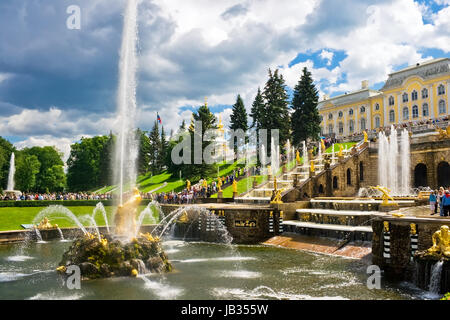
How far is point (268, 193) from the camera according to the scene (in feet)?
112

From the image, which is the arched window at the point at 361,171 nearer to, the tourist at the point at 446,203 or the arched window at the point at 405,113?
the tourist at the point at 446,203

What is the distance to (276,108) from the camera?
Answer: 176 ft

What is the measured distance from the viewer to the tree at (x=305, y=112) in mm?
53562

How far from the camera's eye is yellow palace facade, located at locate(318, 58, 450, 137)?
6473 centimetres

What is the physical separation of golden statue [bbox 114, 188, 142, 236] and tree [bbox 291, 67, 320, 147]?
41499mm

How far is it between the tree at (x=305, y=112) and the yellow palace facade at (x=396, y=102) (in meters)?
22.5

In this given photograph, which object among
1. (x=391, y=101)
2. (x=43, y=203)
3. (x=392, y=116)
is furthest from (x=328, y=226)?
(x=391, y=101)

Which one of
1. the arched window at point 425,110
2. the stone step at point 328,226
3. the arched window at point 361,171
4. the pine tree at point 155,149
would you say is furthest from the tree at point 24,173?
the arched window at point 425,110

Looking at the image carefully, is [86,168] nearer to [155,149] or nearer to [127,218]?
[155,149]

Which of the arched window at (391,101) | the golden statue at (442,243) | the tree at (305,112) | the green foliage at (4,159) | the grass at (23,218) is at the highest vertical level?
the arched window at (391,101)

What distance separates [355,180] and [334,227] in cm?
1498

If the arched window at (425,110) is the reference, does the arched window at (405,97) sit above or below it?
above
